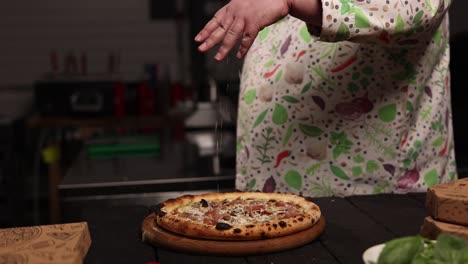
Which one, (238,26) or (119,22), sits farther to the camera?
(119,22)

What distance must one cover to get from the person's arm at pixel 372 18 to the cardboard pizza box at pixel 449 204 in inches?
19.2

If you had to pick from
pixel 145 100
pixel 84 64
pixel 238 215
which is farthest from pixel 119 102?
pixel 238 215

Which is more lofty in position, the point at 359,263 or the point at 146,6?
the point at 146,6

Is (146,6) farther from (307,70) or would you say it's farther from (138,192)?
(307,70)

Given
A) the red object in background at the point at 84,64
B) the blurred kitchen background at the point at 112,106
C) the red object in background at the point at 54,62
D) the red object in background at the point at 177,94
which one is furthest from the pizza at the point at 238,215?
the red object in background at the point at 54,62

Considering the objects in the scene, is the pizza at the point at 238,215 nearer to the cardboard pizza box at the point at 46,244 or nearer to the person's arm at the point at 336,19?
the cardboard pizza box at the point at 46,244

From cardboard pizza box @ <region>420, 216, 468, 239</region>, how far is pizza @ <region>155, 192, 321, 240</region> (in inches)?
9.3

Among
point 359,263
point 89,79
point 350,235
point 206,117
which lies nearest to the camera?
point 359,263

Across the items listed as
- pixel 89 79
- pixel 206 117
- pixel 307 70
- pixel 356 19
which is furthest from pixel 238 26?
pixel 89 79

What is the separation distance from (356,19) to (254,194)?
47cm

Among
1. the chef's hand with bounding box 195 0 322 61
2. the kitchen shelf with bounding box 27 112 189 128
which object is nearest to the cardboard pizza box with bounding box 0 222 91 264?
the chef's hand with bounding box 195 0 322 61

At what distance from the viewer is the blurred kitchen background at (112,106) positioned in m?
2.99

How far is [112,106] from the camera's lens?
5.07m

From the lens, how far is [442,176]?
2.21 meters
